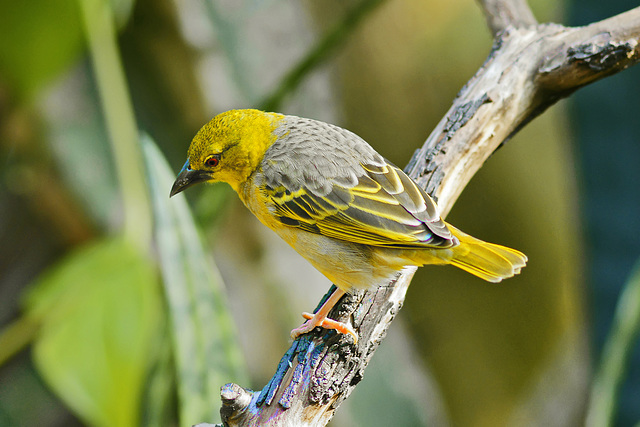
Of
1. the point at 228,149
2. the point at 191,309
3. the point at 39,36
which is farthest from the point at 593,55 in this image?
the point at 39,36

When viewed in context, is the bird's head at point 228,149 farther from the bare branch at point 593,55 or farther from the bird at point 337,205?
the bare branch at point 593,55

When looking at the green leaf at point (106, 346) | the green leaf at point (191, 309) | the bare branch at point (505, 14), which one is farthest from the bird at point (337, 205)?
the bare branch at point (505, 14)

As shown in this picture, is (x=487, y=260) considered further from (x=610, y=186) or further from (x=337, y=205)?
(x=610, y=186)

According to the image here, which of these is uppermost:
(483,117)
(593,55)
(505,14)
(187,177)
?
(505,14)

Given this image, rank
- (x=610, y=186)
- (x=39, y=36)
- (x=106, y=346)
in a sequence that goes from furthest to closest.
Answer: (x=610, y=186)
(x=39, y=36)
(x=106, y=346)

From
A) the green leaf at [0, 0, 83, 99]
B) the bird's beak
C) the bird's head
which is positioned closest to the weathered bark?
the bird's head

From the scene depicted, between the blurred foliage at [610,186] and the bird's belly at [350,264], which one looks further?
the blurred foliage at [610,186]

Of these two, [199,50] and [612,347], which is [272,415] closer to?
[612,347]

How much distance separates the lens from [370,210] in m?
1.35

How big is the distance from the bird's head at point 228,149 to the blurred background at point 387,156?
2.77ft

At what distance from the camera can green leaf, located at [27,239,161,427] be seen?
1.68 metres

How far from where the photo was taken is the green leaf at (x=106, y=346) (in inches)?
66.0

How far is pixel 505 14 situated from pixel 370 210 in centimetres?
95

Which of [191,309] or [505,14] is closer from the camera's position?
[191,309]
